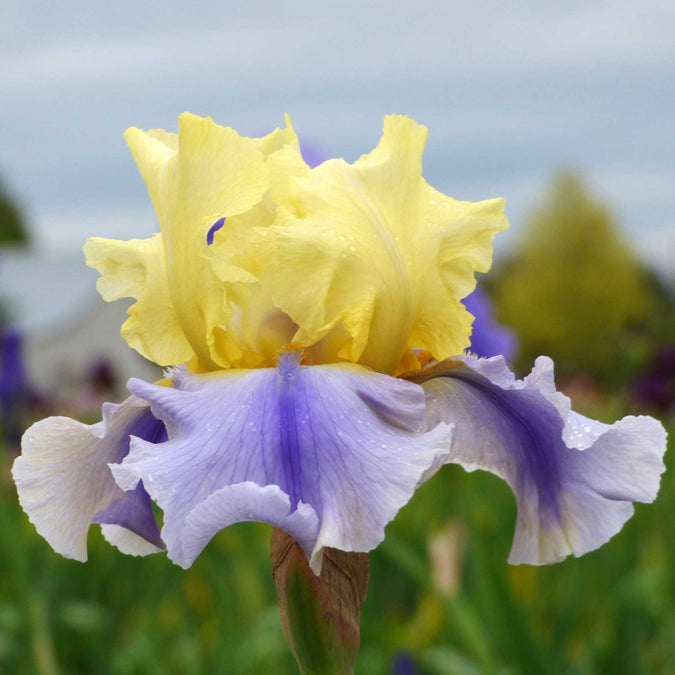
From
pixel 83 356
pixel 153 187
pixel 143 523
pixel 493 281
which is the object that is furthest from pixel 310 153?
pixel 493 281

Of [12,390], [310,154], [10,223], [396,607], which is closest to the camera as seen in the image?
[310,154]

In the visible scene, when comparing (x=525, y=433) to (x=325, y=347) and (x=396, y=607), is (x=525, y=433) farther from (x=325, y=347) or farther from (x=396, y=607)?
(x=396, y=607)

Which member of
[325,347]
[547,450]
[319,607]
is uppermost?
[325,347]

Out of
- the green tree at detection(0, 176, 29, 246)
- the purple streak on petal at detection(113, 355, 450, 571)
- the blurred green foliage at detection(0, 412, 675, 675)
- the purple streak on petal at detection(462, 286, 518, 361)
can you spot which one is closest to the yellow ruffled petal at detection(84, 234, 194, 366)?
the purple streak on petal at detection(113, 355, 450, 571)

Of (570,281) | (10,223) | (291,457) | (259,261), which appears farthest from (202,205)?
(10,223)

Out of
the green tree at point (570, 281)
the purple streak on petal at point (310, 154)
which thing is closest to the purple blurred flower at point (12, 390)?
the purple streak on petal at point (310, 154)

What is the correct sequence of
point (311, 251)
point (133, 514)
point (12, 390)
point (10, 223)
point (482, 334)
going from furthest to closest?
point (10, 223), point (12, 390), point (482, 334), point (133, 514), point (311, 251)

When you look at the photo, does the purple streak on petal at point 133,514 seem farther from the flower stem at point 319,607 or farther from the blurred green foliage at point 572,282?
the blurred green foliage at point 572,282
